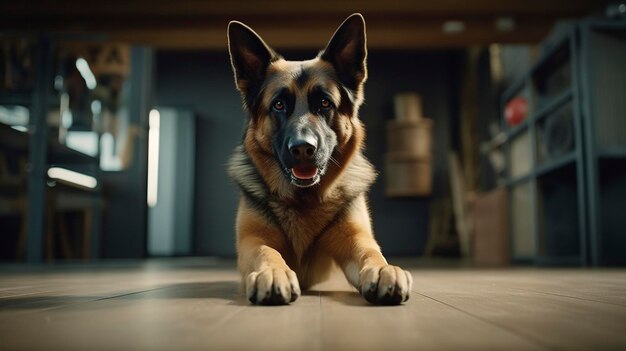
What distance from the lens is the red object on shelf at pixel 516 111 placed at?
17.1 ft

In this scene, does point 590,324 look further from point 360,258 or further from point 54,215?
point 54,215

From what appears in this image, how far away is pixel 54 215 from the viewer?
5695mm

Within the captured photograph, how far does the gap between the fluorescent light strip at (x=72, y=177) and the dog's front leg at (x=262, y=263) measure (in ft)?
13.5

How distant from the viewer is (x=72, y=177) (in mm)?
5773

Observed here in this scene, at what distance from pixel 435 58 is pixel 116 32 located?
5876 mm

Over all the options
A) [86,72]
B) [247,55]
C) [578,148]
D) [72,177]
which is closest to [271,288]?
[247,55]

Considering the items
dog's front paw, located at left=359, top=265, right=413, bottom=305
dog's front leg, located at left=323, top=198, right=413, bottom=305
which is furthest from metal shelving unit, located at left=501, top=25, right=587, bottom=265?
dog's front paw, located at left=359, top=265, right=413, bottom=305

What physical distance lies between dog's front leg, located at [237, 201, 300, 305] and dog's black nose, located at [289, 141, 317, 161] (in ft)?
0.95

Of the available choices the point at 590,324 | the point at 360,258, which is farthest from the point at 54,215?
the point at 590,324

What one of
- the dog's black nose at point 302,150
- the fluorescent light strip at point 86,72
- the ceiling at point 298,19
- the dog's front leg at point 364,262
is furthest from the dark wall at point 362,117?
the dog's black nose at point 302,150

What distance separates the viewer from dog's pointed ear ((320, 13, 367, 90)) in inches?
79.2

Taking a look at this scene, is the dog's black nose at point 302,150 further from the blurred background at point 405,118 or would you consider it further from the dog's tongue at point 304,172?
the blurred background at point 405,118

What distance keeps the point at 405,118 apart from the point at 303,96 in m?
6.72

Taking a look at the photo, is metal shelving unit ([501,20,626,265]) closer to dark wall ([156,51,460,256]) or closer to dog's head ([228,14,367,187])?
dog's head ([228,14,367,187])
